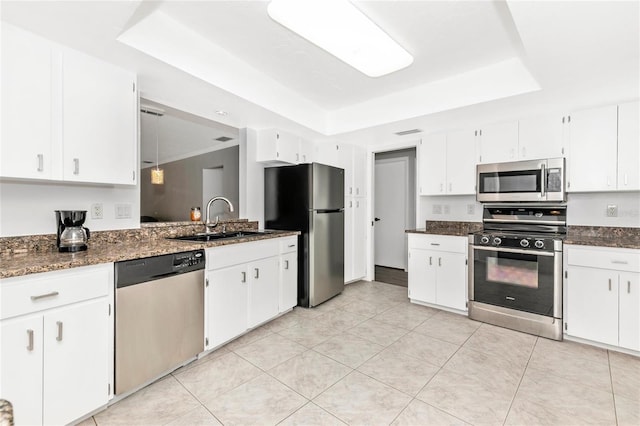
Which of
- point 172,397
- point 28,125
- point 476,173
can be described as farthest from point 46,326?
point 476,173

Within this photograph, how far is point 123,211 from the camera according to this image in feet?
8.04

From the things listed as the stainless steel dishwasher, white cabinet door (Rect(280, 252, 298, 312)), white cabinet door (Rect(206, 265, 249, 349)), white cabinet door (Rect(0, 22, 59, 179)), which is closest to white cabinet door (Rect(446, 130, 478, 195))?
white cabinet door (Rect(280, 252, 298, 312))

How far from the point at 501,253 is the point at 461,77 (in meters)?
1.78

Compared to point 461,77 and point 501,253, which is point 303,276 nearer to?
point 501,253

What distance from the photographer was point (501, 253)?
3043 mm

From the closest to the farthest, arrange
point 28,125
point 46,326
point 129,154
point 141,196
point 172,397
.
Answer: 1. point 46,326
2. point 28,125
3. point 172,397
4. point 129,154
5. point 141,196

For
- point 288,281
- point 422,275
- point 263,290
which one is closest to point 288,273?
point 288,281

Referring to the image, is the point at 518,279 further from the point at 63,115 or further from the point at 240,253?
the point at 63,115

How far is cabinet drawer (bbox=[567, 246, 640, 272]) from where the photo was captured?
7.97ft

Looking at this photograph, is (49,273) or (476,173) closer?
(49,273)

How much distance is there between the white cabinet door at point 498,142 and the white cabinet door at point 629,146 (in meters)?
0.79

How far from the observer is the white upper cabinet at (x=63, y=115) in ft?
5.50

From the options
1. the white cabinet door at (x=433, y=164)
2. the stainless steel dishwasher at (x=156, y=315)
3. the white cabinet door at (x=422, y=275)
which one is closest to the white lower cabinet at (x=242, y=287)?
the stainless steel dishwasher at (x=156, y=315)

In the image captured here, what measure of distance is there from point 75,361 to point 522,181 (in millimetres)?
3937
